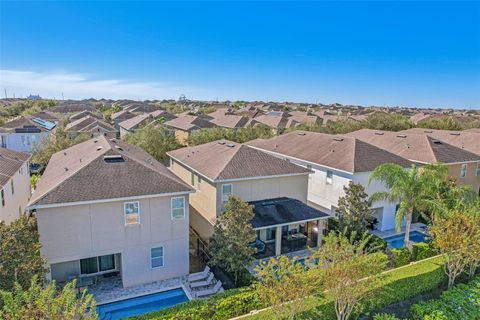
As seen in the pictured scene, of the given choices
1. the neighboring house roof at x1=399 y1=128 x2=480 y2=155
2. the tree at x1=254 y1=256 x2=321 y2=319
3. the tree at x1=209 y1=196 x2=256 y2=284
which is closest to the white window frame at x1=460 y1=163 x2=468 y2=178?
the neighboring house roof at x1=399 y1=128 x2=480 y2=155

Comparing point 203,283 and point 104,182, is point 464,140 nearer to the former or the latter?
point 203,283

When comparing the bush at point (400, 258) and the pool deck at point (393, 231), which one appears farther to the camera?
the pool deck at point (393, 231)

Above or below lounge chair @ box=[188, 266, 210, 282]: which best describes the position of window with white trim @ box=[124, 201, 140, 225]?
above

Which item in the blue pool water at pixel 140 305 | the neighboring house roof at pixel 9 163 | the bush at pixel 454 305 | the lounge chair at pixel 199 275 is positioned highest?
the neighboring house roof at pixel 9 163

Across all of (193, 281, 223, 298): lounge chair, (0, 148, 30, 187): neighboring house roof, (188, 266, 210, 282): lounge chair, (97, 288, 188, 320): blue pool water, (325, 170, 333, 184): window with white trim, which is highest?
(0, 148, 30, 187): neighboring house roof

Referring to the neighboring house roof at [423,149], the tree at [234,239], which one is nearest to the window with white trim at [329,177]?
the neighboring house roof at [423,149]

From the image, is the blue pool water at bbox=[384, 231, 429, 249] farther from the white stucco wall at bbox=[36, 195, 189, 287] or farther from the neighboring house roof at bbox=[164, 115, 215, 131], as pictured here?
the neighboring house roof at bbox=[164, 115, 215, 131]

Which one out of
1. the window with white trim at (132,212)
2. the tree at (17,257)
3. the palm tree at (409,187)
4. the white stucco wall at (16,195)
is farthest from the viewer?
the palm tree at (409,187)

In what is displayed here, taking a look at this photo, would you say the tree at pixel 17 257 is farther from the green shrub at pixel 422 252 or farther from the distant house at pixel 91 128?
the distant house at pixel 91 128
